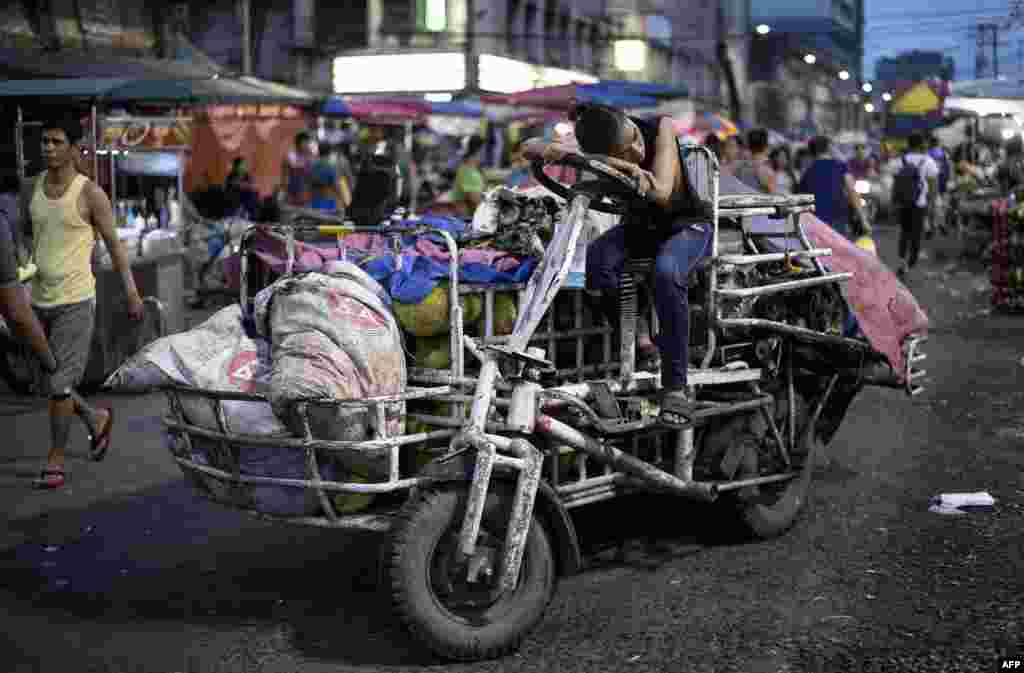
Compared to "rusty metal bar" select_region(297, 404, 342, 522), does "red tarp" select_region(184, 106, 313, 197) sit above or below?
above

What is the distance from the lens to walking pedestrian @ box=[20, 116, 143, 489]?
758 cm

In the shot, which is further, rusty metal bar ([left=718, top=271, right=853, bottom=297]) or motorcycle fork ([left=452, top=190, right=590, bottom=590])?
rusty metal bar ([left=718, top=271, right=853, bottom=297])

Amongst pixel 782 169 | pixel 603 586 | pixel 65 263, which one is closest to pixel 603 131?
pixel 603 586

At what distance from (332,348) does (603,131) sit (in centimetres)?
142

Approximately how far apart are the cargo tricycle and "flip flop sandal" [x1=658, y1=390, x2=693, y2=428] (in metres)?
0.04

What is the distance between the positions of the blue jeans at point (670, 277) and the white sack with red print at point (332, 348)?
1031mm

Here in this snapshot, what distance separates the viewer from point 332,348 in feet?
15.4

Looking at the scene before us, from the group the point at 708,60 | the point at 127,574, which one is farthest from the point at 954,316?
the point at 708,60

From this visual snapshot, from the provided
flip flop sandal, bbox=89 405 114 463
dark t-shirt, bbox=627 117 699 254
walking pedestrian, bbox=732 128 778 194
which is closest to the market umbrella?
walking pedestrian, bbox=732 128 778 194

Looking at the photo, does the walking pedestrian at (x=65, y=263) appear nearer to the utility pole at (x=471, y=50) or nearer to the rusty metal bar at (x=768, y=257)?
the rusty metal bar at (x=768, y=257)

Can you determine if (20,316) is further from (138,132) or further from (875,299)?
(138,132)

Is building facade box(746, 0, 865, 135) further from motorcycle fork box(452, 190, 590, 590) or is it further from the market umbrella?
motorcycle fork box(452, 190, 590, 590)

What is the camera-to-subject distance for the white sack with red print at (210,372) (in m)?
4.86

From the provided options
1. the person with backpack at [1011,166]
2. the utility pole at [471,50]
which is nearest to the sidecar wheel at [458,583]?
the person with backpack at [1011,166]
